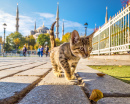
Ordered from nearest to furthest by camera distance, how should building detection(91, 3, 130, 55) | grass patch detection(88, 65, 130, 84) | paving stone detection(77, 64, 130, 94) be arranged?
paving stone detection(77, 64, 130, 94), grass patch detection(88, 65, 130, 84), building detection(91, 3, 130, 55)

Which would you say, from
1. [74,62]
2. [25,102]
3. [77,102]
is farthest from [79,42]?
[25,102]

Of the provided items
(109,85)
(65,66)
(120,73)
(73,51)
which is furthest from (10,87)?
(120,73)

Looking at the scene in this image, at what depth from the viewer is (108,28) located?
26.3ft

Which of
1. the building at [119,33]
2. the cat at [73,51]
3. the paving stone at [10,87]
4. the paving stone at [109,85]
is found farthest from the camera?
the building at [119,33]

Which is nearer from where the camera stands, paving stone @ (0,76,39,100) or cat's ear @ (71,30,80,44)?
paving stone @ (0,76,39,100)

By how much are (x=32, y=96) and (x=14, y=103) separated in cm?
15

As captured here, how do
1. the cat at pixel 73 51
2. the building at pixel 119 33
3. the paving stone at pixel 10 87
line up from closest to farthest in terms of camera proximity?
the paving stone at pixel 10 87 < the cat at pixel 73 51 < the building at pixel 119 33

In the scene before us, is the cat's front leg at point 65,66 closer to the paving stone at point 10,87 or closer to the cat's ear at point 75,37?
the cat's ear at point 75,37

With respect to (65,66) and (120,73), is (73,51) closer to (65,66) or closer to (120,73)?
(65,66)

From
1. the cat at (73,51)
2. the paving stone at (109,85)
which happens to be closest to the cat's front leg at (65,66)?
the cat at (73,51)

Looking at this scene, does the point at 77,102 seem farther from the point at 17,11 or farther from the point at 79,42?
the point at 17,11

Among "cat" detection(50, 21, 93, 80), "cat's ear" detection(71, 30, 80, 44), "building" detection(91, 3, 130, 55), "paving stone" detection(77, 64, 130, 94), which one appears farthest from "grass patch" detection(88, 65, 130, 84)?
"building" detection(91, 3, 130, 55)

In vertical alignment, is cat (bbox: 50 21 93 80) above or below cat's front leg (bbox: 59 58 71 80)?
above

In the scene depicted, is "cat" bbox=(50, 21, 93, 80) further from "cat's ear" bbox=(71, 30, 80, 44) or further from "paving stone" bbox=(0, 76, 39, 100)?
"paving stone" bbox=(0, 76, 39, 100)
